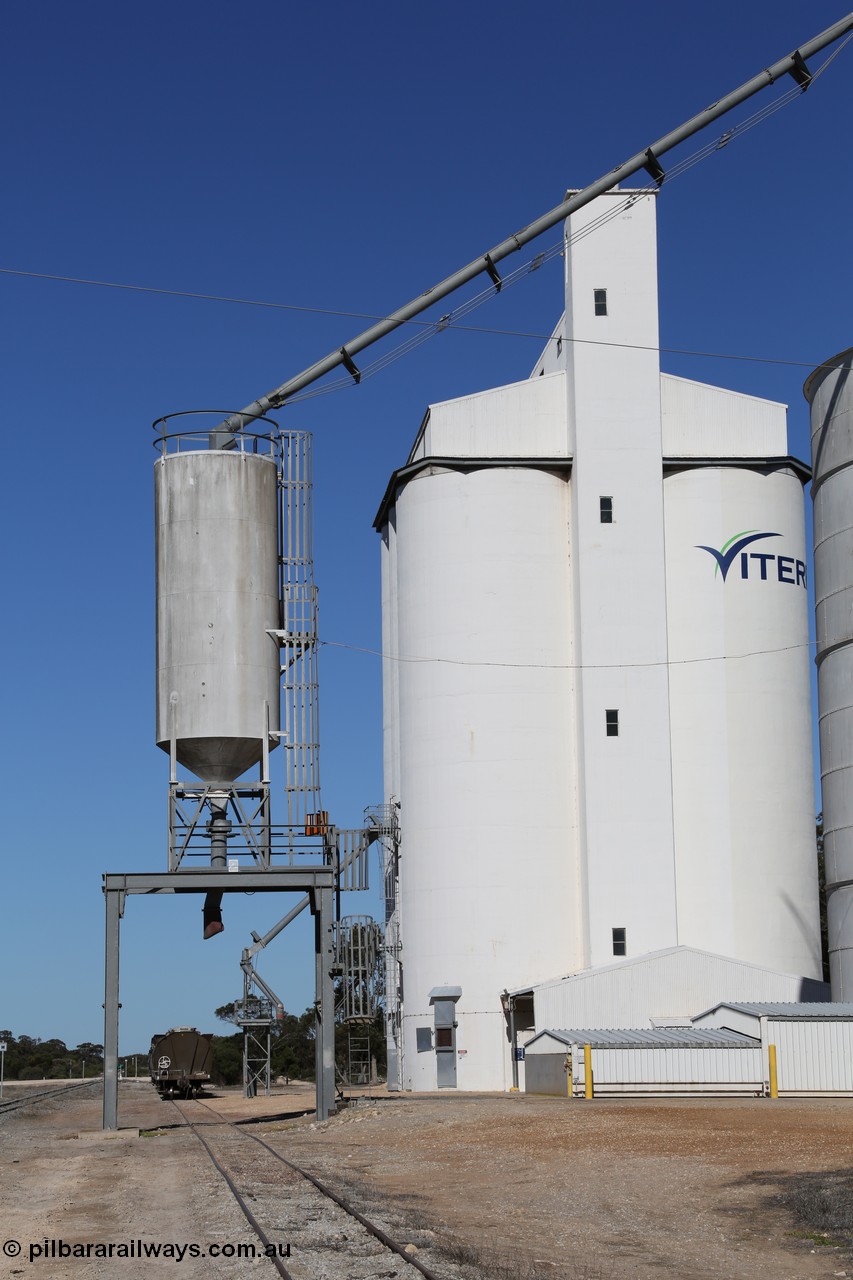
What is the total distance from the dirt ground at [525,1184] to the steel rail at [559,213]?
21.2 meters

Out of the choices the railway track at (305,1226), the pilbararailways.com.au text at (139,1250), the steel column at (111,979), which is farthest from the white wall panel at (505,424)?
the pilbararailways.com.au text at (139,1250)

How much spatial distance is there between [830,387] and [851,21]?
10095 millimetres

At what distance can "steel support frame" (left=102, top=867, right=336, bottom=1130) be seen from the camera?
35938mm

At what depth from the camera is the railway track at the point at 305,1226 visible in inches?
608

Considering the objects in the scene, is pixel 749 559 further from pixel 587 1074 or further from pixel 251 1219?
pixel 251 1219

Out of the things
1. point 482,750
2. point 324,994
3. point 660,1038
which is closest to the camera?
point 324,994

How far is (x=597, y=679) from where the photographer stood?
177 ft

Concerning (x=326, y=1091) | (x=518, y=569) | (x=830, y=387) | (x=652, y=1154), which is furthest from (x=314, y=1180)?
(x=518, y=569)

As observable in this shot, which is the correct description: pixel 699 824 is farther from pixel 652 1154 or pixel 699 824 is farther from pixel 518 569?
pixel 652 1154

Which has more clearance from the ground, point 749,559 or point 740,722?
point 749,559

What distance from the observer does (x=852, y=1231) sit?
17.9m

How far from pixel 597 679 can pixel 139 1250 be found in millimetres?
38572

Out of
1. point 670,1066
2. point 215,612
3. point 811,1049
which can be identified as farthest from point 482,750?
point 215,612

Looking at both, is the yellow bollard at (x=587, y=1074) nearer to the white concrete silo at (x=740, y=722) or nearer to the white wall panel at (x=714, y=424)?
the white concrete silo at (x=740, y=722)
